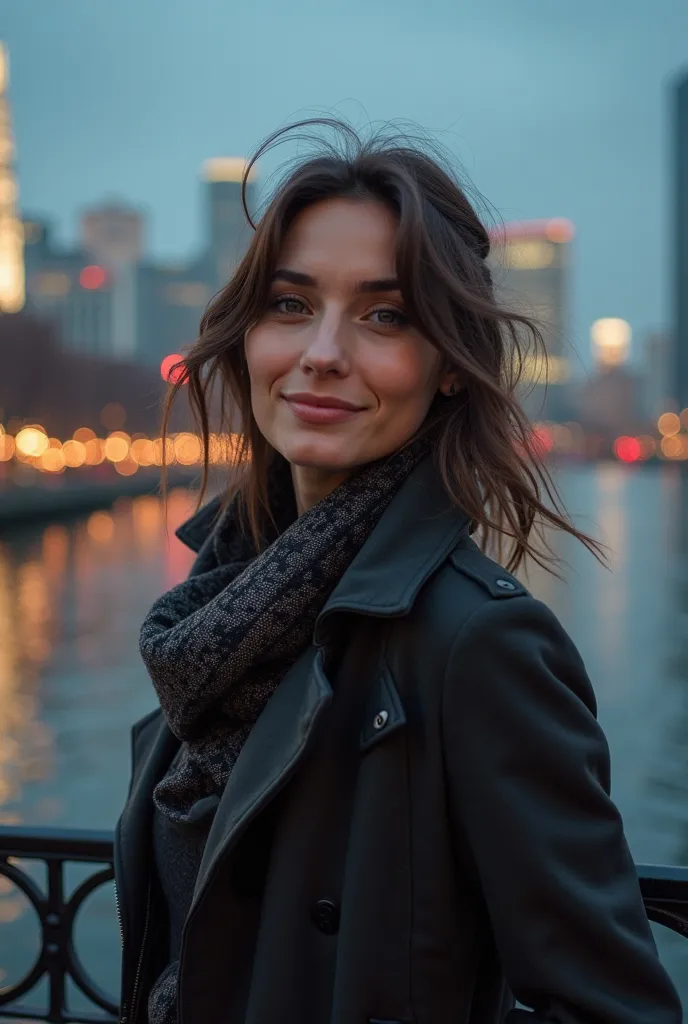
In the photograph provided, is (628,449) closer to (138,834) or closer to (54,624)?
(54,624)

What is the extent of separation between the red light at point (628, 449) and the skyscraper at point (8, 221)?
85220mm

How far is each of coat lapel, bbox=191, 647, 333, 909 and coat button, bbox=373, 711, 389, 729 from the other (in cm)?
7

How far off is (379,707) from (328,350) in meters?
0.54

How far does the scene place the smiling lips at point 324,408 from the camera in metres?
1.71

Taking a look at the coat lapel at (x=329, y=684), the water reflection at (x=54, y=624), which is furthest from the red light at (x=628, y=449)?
the coat lapel at (x=329, y=684)

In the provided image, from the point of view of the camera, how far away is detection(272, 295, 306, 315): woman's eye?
1771 millimetres

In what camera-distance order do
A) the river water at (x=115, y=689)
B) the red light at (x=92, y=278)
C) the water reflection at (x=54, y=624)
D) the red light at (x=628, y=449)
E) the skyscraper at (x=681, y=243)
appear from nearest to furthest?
1. the river water at (x=115, y=689)
2. the water reflection at (x=54, y=624)
3. the skyscraper at (x=681, y=243)
4. the red light at (x=628, y=449)
5. the red light at (x=92, y=278)

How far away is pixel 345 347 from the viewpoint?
170 centimetres

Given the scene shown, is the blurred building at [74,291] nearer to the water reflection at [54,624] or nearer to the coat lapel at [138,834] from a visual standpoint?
the water reflection at [54,624]

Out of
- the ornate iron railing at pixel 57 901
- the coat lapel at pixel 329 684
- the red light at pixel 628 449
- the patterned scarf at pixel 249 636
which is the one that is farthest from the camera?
the red light at pixel 628 449

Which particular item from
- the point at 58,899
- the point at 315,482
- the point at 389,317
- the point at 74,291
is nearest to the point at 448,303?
the point at 389,317

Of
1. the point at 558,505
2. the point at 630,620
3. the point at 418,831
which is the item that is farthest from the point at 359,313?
the point at 630,620

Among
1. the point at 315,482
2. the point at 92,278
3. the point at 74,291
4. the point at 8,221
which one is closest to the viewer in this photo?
the point at 315,482

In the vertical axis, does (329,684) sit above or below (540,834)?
above
